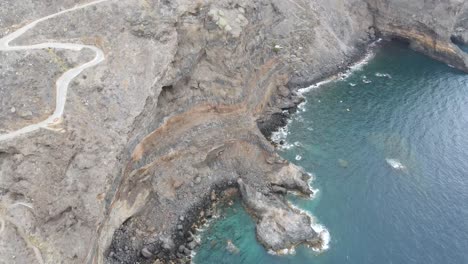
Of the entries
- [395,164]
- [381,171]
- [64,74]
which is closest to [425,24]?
[395,164]

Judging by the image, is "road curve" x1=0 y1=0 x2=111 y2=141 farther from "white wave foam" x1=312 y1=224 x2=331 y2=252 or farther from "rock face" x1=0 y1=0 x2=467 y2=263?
"white wave foam" x1=312 y1=224 x2=331 y2=252

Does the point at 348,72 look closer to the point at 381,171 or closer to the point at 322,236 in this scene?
the point at 381,171

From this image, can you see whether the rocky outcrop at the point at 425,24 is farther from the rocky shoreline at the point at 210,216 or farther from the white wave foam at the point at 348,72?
the rocky shoreline at the point at 210,216

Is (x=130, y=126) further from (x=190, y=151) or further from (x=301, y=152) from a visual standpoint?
(x=301, y=152)

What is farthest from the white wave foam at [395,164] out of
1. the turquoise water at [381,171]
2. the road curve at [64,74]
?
the road curve at [64,74]

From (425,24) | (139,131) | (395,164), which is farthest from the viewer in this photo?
(425,24)

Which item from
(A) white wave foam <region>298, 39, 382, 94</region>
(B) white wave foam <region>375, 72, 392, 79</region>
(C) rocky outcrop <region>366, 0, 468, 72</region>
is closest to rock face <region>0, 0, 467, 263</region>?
(A) white wave foam <region>298, 39, 382, 94</region>
